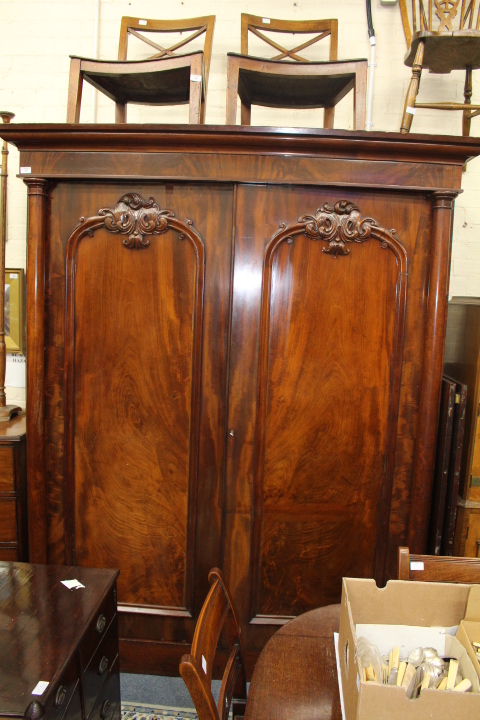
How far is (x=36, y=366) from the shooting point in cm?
183

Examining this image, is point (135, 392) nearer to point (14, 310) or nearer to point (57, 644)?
point (57, 644)

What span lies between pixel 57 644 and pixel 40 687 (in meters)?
0.13

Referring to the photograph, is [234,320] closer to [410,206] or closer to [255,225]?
[255,225]

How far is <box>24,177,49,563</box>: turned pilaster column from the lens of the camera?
5.84 feet

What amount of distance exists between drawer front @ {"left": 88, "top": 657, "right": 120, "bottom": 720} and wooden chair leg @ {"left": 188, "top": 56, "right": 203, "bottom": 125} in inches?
70.6

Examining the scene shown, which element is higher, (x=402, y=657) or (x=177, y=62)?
(x=177, y=62)

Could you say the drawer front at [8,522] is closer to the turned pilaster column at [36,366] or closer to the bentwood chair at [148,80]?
the turned pilaster column at [36,366]

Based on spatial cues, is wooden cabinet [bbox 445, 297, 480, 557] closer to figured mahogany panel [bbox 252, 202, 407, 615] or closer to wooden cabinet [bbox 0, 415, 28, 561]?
figured mahogany panel [bbox 252, 202, 407, 615]

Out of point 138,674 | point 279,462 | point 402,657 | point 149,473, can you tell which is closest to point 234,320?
point 279,462

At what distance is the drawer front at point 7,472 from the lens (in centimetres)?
196

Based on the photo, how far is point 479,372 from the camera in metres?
1.84

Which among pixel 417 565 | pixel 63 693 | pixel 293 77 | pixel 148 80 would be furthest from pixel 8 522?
pixel 293 77

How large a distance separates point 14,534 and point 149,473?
0.63 m

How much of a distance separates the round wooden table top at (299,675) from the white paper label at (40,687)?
0.42m
